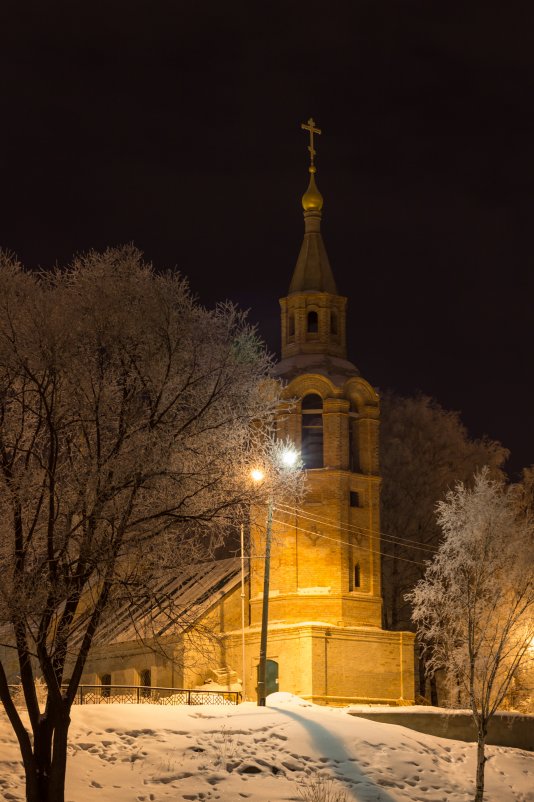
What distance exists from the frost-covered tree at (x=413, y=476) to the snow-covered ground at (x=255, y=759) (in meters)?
19.9

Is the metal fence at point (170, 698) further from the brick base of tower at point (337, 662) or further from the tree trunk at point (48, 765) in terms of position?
the tree trunk at point (48, 765)

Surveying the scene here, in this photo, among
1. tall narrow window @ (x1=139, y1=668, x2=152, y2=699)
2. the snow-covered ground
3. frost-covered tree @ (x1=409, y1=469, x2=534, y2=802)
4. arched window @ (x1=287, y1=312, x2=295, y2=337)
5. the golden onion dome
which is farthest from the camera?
the golden onion dome

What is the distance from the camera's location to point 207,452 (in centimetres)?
1928

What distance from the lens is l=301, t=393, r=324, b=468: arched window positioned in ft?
140

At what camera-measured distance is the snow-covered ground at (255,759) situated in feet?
72.2

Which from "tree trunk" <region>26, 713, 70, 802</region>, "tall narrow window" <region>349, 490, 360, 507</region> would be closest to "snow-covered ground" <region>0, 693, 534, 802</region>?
"tree trunk" <region>26, 713, 70, 802</region>

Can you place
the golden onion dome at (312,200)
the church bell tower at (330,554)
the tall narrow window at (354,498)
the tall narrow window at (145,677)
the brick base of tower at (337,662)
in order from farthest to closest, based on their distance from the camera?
the golden onion dome at (312,200)
the tall narrow window at (145,677)
the tall narrow window at (354,498)
the church bell tower at (330,554)
the brick base of tower at (337,662)

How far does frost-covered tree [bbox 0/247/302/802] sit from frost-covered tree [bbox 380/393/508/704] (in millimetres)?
30211

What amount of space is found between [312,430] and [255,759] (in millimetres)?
20056

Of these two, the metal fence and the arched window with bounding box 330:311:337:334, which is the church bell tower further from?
the metal fence

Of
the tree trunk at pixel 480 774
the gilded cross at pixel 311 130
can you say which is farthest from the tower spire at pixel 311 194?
the tree trunk at pixel 480 774

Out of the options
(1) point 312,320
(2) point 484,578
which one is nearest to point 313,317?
(1) point 312,320

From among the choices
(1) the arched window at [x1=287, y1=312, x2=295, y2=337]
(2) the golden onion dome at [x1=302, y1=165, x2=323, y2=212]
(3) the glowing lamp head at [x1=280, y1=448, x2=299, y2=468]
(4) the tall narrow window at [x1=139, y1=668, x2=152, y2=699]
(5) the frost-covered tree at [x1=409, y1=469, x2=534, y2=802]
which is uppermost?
(2) the golden onion dome at [x1=302, y1=165, x2=323, y2=212]

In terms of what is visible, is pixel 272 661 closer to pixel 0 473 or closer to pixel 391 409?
pixel 391 409
